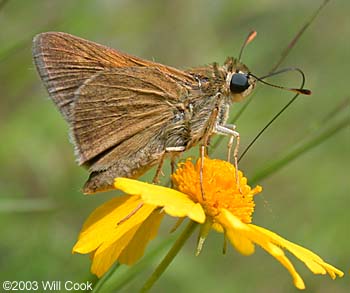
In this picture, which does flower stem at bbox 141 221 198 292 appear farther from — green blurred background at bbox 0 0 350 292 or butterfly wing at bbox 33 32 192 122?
green blurred background at bbox 0 0 350 292

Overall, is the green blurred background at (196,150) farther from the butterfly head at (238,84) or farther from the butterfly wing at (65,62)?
the butterfly wing at (65,62)

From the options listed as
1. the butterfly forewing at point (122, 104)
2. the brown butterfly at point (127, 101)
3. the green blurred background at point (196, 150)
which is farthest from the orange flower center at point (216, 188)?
the green blurred background at point (196, 150)

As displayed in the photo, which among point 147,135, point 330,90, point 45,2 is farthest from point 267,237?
point 330,90

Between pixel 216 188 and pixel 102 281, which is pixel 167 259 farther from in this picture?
pixel 216 188

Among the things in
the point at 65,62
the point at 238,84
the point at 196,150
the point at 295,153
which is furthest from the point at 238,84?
the point at 196,150

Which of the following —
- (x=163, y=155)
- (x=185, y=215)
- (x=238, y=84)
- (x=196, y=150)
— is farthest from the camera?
(x=196, y=150)

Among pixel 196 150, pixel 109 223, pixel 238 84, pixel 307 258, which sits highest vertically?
pixel 238 84
